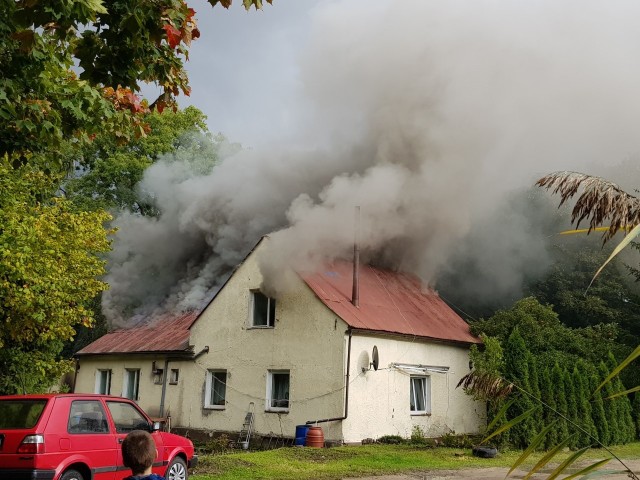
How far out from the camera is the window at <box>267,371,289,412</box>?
723 inches

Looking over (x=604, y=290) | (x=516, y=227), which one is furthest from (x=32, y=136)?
(x=604, y=290)

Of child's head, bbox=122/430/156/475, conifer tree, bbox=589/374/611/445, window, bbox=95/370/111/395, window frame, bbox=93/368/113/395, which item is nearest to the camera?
child's head, bbox=122/430/156/475

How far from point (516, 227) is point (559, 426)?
13.7 metres

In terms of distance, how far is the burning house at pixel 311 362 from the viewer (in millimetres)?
17422

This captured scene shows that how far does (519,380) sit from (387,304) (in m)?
Result: 4.50

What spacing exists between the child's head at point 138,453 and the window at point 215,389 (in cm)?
1587

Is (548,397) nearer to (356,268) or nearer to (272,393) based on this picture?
(356,268)

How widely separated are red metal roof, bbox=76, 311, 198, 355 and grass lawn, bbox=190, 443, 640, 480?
7202 millimetres

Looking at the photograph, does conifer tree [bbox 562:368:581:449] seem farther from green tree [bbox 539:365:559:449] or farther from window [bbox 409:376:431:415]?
window [bbox 409:376:431:415]

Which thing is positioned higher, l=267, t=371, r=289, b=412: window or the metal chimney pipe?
the metal chimney pipe

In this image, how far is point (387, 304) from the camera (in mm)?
20250

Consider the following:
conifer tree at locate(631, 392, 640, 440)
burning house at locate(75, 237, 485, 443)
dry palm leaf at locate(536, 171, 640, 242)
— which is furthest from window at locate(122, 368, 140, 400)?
dry palm leaf at locate(536, 171, 640, 242)

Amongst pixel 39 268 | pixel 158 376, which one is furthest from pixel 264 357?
pixel 39 268

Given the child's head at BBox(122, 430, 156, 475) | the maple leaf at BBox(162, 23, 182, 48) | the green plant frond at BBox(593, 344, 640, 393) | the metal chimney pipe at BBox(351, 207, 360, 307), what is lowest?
the child's head at BBox(122, 430, 156, 475)
